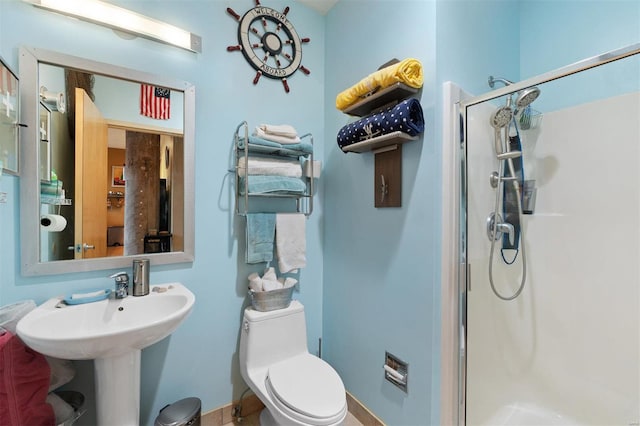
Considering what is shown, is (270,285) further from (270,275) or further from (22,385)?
(22,385)

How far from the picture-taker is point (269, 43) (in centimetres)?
168

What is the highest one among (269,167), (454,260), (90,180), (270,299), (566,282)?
(269,167)

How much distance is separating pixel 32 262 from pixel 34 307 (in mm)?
180

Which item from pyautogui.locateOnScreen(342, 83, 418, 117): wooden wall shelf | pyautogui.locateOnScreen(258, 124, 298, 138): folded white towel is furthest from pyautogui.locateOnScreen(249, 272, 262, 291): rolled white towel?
pyautogui.locateOnScreen(342, 83, 418, 117): wooden wall shelf

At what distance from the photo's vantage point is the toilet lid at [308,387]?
112 centimetres

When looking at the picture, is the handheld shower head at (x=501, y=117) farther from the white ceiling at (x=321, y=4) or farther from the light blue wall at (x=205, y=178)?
the white ceiling at (x=321, y=4)

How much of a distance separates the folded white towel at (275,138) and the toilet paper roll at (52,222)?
3.15 ft

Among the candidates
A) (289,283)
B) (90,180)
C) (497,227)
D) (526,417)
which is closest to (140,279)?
(90,180)

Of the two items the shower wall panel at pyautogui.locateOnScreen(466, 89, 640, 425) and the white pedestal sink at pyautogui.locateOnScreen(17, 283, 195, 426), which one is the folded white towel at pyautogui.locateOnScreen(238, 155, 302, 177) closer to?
the white pedestal sink at pyautogui.locateOnScreen(17, 283, 195, 426)

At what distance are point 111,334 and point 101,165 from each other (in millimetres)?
809

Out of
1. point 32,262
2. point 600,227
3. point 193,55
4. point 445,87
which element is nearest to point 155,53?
Result: point 193,55

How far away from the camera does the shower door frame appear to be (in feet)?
4.05

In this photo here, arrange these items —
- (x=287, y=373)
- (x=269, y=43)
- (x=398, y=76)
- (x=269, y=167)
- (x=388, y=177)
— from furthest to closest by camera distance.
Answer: (x=269, y=43)
(x=269, y=167)
(x=388, y=177)
(x=287, y=373)
(x=398, y=76)

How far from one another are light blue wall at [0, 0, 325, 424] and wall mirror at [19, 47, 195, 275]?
6cm
